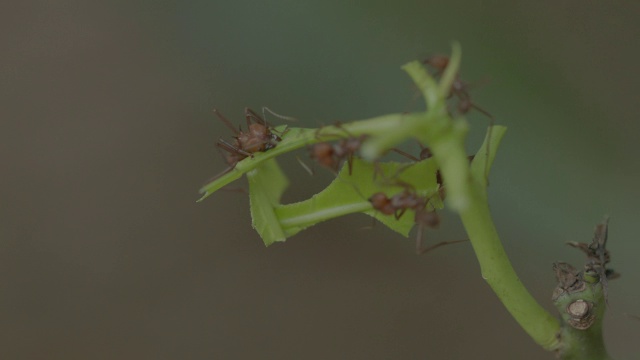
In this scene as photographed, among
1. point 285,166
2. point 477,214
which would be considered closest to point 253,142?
point 477,214

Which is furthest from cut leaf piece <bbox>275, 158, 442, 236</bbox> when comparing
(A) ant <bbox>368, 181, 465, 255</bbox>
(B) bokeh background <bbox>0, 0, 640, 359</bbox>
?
(B) bokeh background <bbox>0, 0, 640, 359</bbox>

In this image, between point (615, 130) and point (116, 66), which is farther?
point (116, 66)

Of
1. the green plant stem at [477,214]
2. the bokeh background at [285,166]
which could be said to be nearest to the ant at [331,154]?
the green plant stem at [477,214]

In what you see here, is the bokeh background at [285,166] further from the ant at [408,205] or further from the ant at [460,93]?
the ant at [408,205]

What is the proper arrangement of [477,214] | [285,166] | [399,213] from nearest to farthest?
[477,214] < [399,213] < [285,166]

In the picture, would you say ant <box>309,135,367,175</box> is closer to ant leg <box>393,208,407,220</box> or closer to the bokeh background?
ant leg <box>393,208,407,220</box>

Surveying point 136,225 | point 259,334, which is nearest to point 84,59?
point 136,225

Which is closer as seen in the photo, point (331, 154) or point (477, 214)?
point (477, 214)

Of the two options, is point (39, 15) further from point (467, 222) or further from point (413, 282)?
point (467, 222)

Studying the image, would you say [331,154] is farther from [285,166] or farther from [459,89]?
[285,166]
